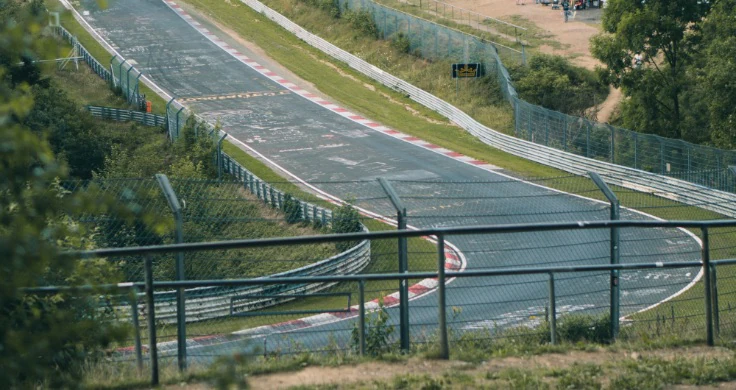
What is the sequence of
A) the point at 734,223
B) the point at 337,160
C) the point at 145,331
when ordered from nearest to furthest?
the point at 734,223 < the point at 145,331 < the point at 337,160

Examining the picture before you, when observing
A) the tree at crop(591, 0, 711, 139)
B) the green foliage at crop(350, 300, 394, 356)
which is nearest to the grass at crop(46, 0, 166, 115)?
the tree at crop(591, 0, 711, 139)

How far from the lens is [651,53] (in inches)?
1432

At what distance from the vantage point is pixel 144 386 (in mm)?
7086

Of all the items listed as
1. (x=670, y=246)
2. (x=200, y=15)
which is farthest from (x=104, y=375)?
(x=200, y=15)

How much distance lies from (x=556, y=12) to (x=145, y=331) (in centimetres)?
6390

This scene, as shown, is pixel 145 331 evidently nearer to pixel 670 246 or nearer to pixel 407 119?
pixel 670 246

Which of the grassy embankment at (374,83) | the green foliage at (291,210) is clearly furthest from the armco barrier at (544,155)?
the green foliage at (291,210)

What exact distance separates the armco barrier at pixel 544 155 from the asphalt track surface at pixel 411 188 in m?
1.40

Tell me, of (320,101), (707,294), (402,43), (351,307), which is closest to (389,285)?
(351,307)

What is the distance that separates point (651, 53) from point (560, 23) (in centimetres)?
3116

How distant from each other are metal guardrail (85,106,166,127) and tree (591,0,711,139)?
1700 cm

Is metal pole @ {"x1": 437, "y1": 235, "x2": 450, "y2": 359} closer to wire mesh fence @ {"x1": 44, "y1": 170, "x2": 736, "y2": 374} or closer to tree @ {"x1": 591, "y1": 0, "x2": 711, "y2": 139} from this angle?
wire mesh fence @ {"x1": 44, "y1": 170, "x2": 736, "y2": 374}

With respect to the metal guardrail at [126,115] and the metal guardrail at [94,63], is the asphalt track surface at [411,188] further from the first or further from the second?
the metal guardrail at [126,115]

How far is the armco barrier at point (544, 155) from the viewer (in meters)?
23.4
